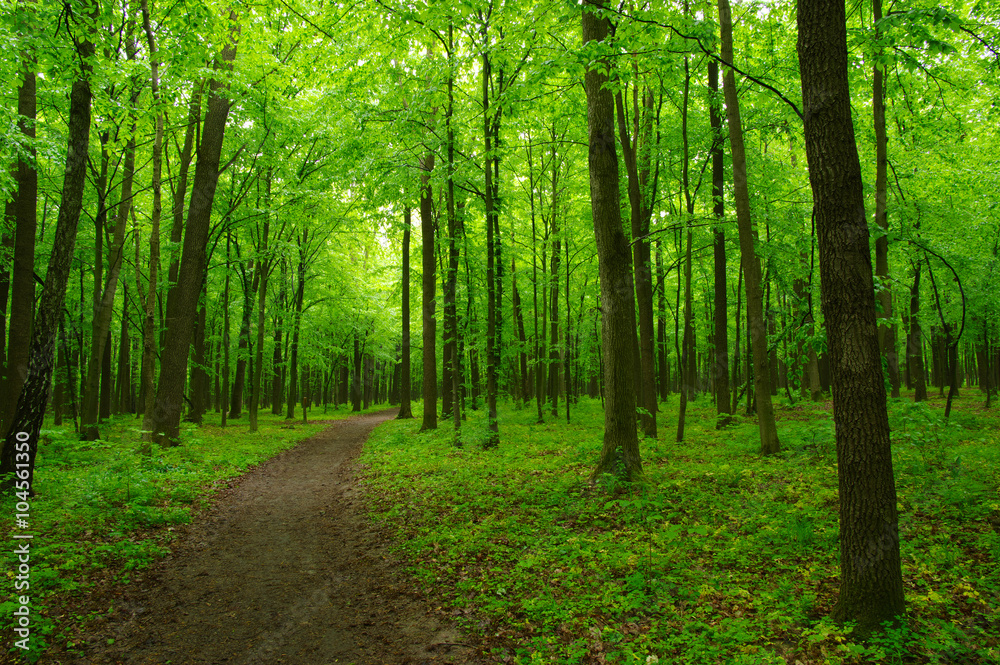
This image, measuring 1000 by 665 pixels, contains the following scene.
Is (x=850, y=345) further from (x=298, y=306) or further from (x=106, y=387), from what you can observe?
(x=106, y=387)

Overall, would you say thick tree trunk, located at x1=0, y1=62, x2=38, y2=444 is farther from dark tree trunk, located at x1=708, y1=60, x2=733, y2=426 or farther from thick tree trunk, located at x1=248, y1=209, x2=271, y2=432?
dark tree trunk, located at x1=708, y1=60, x2=733, y2=426

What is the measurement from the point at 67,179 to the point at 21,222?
6024mm

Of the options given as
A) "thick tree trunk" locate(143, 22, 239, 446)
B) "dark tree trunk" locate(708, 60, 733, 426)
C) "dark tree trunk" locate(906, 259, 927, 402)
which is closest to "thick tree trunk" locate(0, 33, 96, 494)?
"thick tree trunk" locate(143, 22, 239, 446)

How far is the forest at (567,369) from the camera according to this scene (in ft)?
12.3

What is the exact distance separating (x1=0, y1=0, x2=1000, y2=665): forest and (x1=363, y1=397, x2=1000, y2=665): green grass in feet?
0.13

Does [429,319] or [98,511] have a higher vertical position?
[429,319]

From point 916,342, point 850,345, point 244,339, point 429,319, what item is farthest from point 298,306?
point 916,342

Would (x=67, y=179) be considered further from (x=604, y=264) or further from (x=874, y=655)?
(x=874, y=655)

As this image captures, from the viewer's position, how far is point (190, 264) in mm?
12656

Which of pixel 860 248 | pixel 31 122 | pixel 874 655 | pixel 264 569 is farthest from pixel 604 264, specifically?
pixel 31 122

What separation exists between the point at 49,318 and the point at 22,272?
5.94 metres

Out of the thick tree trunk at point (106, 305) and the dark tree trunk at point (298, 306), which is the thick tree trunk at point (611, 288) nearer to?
the thick tree trunk at point (106, 305)

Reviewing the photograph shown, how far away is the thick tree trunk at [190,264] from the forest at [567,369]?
0.07m

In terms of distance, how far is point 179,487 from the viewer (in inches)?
336
